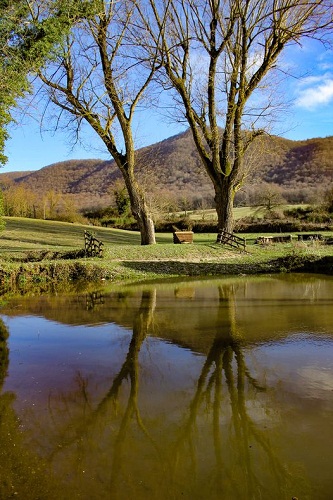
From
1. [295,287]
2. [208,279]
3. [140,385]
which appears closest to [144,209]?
[208,279]

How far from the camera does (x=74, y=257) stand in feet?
69.4

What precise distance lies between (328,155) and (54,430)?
10097cm

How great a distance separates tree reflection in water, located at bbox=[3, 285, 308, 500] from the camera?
149 inches

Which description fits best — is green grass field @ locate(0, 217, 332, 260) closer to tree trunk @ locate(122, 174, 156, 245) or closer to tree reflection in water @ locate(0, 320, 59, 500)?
tree trunk @ locate(122, 174, 156, 245)

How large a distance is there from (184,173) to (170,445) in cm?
9207

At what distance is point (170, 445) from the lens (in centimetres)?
448

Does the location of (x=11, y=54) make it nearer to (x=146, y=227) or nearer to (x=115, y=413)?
(x=146, y=227)

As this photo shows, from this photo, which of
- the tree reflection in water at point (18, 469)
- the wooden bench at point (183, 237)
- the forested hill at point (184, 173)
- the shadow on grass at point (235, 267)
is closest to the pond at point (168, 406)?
the tree reflection in water at point (18, 469)

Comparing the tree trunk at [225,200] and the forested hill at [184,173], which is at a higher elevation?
the forested hill at [184,173]

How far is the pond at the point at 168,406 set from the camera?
390 cm

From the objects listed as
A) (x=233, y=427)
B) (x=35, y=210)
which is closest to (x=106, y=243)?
(x=233, y=427)

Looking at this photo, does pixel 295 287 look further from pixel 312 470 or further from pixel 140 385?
pixel 312 470

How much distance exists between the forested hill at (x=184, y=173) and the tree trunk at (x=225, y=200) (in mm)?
51757

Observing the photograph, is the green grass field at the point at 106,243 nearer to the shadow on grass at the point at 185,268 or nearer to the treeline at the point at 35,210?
the shadow on grass at the point at 185,268
